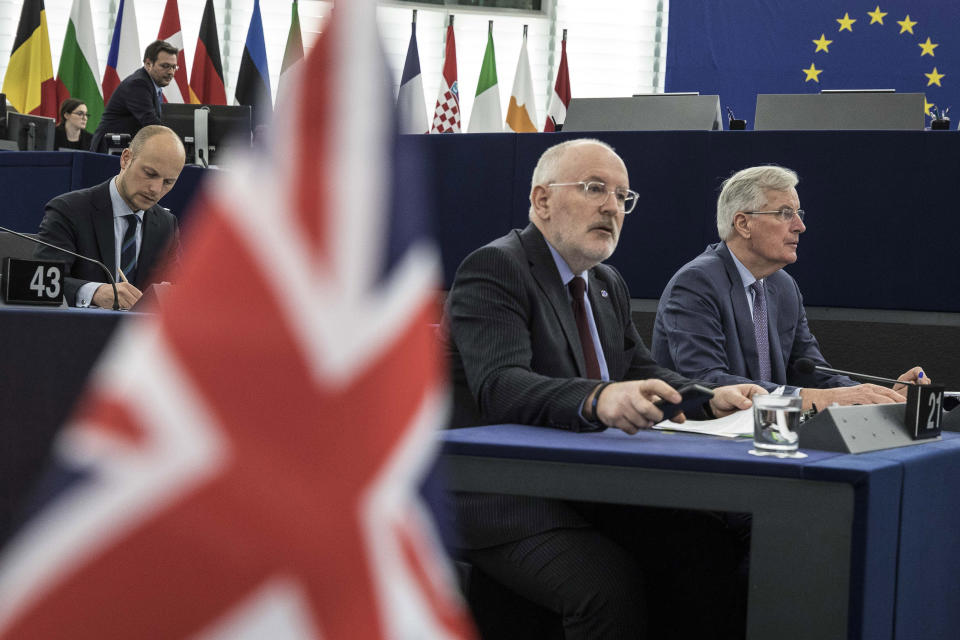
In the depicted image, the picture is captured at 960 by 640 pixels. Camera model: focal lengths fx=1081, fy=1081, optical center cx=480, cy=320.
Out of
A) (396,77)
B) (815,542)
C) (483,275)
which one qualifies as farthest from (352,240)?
(483,275)

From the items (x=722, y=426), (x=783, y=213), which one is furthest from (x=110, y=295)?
(x=722, y=426)

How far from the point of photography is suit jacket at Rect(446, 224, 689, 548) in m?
1.72

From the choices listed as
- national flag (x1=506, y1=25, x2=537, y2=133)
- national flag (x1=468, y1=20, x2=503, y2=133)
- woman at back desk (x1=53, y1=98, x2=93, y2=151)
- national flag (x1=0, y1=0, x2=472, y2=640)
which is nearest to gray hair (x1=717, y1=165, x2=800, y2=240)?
national flag (x1=0, y1=0, x2=472, y2=640)

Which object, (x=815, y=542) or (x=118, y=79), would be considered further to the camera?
(x=118, y=79)

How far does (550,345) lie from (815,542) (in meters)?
0.78

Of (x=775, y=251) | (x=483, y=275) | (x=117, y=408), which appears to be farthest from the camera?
(x=775, y=251)

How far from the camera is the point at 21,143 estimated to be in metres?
6.02

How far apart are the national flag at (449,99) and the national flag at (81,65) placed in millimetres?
2643

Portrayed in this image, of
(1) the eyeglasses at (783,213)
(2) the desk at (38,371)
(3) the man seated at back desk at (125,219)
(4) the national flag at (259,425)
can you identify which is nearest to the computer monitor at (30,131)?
(3) the man seated at back desk at (125,219)

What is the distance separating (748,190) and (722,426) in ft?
4.68

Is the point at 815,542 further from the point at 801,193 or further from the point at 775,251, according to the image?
the point at 801,193

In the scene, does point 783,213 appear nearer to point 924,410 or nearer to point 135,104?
point 924,410

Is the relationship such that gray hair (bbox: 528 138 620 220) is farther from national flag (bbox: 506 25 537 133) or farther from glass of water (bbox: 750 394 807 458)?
national flag (bbox: 506 25 537 133)

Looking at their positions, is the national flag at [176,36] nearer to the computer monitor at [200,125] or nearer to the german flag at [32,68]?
the german flag at [32,68]
